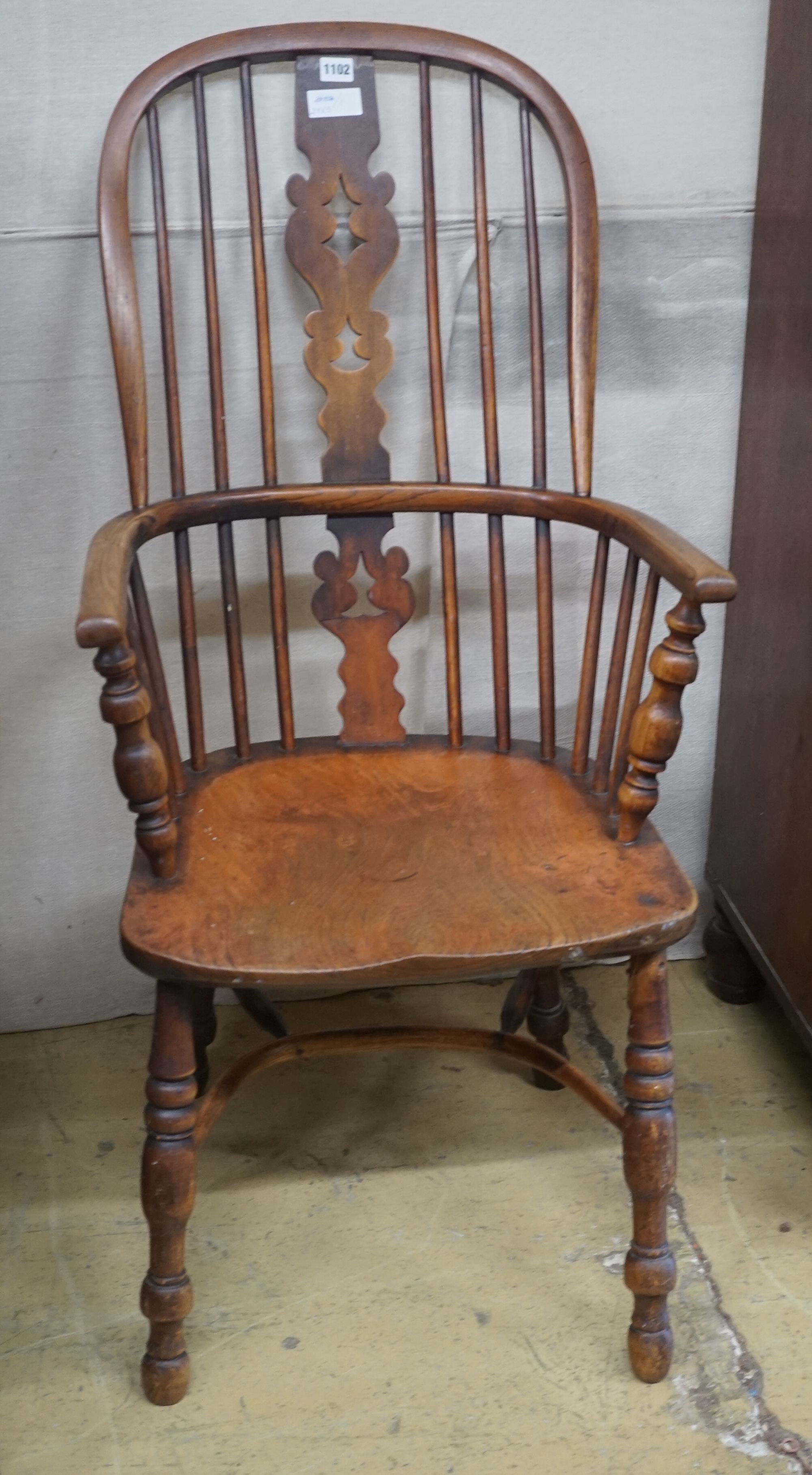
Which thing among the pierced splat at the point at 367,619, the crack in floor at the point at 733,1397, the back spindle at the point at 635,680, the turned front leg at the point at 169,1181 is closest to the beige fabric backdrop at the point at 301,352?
the pierced splat at the point at 367,619

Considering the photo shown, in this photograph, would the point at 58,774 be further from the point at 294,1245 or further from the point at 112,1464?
the point at 112,1464

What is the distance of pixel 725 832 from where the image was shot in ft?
5.72

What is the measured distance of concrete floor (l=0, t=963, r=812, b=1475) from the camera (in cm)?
118

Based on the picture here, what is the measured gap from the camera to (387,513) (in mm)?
1427

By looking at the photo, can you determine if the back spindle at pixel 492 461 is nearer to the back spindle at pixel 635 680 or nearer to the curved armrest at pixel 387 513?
the curved armrest at pixel 387 513

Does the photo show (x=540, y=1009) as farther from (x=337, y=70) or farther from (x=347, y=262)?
(x=337, y=70)

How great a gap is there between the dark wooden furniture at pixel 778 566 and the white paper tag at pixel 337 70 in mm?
493

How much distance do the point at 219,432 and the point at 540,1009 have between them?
79 cm

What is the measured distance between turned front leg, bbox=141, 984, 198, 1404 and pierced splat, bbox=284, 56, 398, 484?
2.07 ft

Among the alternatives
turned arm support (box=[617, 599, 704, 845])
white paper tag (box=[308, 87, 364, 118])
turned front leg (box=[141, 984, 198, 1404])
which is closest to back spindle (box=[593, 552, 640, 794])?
turned arm support (box=[617, 599, 704, 845])

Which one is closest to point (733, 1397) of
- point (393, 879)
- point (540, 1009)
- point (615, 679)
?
point (540, 1009)

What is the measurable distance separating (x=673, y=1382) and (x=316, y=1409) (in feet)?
1.13

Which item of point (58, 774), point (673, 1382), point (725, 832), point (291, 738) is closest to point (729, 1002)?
point (725, 832)

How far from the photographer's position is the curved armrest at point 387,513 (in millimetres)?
1050
